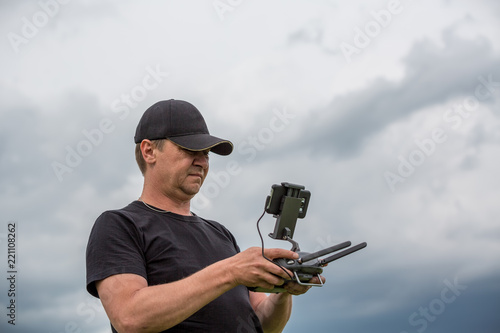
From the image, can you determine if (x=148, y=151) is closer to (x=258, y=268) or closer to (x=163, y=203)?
(x=163, y=203)

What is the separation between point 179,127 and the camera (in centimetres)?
409

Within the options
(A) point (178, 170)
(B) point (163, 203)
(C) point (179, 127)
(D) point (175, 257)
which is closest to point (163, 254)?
(D) point (175, 257)

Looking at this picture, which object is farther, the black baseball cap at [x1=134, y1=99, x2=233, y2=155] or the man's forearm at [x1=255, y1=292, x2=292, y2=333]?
the man's forearm at [x1=255, y1=292, x2=292, y2=333]

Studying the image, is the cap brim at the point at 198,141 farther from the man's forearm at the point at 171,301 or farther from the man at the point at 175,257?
the man's forearm at the point at 171,301

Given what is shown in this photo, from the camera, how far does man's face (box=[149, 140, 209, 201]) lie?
4039mm

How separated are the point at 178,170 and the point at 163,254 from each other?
2.14ft

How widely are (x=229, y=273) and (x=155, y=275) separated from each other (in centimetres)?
71

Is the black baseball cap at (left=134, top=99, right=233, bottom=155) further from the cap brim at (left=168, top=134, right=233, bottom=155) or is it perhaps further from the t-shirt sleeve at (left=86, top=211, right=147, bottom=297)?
the t-shirt sleeve at (left=86, top=211, right=147, bottom=297)

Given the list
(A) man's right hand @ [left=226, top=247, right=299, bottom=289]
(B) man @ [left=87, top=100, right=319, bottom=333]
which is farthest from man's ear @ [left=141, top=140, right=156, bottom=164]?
(A) man's right hand @ [left=226, top=247, right=299, bottom=289]

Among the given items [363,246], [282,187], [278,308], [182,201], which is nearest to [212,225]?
[182,201]

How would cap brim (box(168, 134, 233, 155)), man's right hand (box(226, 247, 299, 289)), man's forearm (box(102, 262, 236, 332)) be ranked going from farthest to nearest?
cap brim (box(168, 134, 233, 155)) → man's forearm (box(102, 262, 236, 332)) → man's right hand (box(226, 247, 299, 289))

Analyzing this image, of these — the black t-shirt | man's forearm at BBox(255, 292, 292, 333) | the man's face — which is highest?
the man's face

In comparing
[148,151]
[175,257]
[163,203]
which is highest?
[148,151]

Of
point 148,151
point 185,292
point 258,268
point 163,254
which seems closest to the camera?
point 258,268
